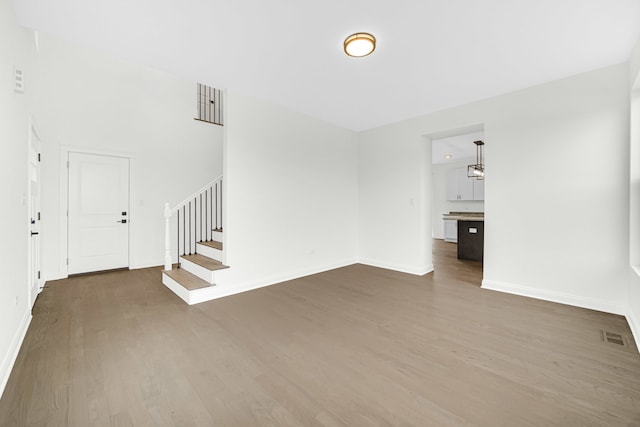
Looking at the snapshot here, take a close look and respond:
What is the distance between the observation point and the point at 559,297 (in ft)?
10.0

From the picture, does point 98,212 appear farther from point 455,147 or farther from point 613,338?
point 455,147

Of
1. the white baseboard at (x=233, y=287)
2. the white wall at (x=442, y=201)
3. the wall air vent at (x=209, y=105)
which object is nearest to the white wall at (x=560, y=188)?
the white baseboard at (x=233, y=287)

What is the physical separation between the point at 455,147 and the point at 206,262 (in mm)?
6540

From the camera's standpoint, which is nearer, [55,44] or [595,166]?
[595,166]

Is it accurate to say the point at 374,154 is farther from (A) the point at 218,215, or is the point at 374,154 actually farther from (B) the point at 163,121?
(B) the point at 163,121

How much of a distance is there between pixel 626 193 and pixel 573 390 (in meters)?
2.30

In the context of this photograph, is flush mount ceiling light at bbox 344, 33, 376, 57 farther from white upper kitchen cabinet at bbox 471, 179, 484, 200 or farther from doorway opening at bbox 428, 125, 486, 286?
white upper kitchen cabinet at bbox 471, 179, 484, 200

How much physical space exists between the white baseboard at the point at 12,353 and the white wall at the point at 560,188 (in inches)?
185

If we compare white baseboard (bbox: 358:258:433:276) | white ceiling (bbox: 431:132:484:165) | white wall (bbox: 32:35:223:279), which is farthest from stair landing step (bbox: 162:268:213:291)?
white ceiling (bbox: 431:132:484:165)

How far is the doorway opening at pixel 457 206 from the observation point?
479 centimetres

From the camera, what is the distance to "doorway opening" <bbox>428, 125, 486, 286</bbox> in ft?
15.7

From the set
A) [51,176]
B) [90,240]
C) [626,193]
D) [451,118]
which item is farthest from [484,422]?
[51,176]

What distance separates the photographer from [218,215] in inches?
210

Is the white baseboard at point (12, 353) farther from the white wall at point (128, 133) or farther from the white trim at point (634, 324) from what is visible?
the white trim at point (634, 324)
